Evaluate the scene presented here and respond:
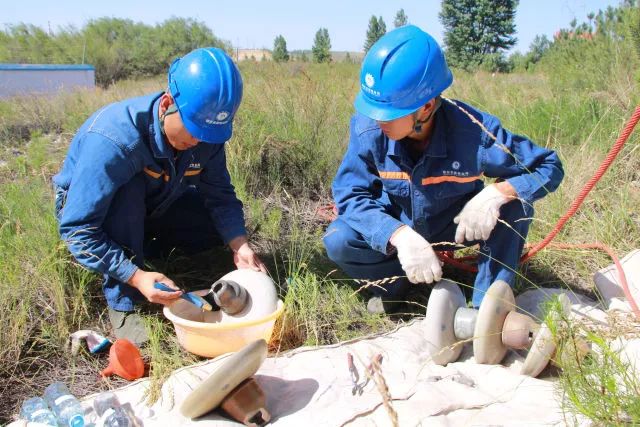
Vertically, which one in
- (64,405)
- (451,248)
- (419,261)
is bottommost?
(64,405)

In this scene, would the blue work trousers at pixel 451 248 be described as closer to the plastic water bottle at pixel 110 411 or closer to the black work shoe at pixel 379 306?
the black work shoe at pixel 379 306

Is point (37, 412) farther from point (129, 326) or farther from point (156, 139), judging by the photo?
point (156, 139)

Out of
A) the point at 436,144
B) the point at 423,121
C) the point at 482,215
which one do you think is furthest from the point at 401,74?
the point at 482,215

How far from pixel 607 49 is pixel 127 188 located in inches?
194

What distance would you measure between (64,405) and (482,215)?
5.63ft

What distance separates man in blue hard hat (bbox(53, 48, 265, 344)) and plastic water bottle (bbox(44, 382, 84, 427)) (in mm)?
383

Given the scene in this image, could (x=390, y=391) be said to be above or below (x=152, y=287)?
below

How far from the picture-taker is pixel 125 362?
83.6 inches

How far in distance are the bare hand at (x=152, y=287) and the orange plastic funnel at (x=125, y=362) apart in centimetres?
21

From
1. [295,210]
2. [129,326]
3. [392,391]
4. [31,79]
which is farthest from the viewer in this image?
[31,79]

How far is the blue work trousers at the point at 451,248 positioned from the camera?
2.31m

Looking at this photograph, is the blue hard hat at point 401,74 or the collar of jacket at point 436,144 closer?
the blue hard hat at point 401,74

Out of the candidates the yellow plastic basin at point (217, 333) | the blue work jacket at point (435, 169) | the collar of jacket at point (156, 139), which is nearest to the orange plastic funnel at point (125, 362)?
the yellow plastic basin at point (217, 333)

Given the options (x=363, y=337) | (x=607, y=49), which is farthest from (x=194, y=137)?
(x=607, y=49)
